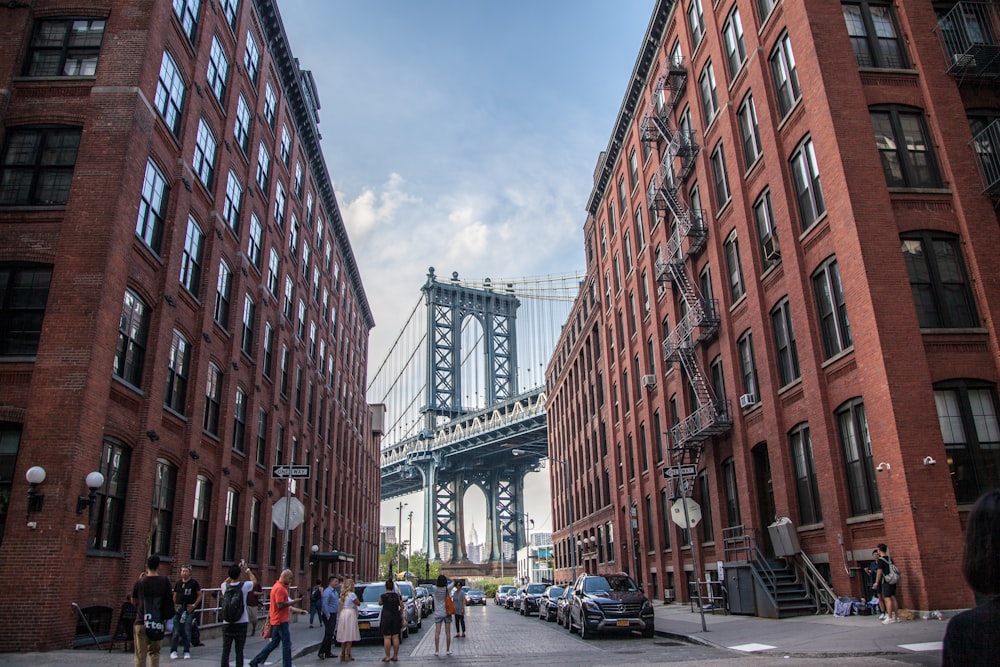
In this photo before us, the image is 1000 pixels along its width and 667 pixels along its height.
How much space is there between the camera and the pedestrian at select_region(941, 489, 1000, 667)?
2.51 meters

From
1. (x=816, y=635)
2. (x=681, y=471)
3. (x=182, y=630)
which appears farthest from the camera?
(x=681, y=471)

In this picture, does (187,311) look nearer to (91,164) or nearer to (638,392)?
(91,164)

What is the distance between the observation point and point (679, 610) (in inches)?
1103

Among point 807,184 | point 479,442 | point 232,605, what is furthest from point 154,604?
point 479,442

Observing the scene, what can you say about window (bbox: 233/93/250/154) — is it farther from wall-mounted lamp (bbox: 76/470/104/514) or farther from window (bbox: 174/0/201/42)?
wall-mounted lamp (bbox: 76/470/104/514)

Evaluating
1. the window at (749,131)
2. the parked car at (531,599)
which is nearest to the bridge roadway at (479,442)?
the parked car at (531,599)

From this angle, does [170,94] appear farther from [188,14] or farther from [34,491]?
[34,491]

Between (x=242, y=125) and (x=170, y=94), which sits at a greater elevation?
(x=242, y=125)

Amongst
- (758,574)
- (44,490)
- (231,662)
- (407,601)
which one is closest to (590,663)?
(231,662)

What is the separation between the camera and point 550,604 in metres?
31.2

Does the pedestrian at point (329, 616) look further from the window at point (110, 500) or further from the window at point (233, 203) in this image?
the window at point (233, 203)

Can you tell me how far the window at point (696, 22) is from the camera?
2980cm

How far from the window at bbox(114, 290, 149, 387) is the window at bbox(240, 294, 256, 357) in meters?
8.93

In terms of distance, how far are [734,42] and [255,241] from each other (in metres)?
20.5
